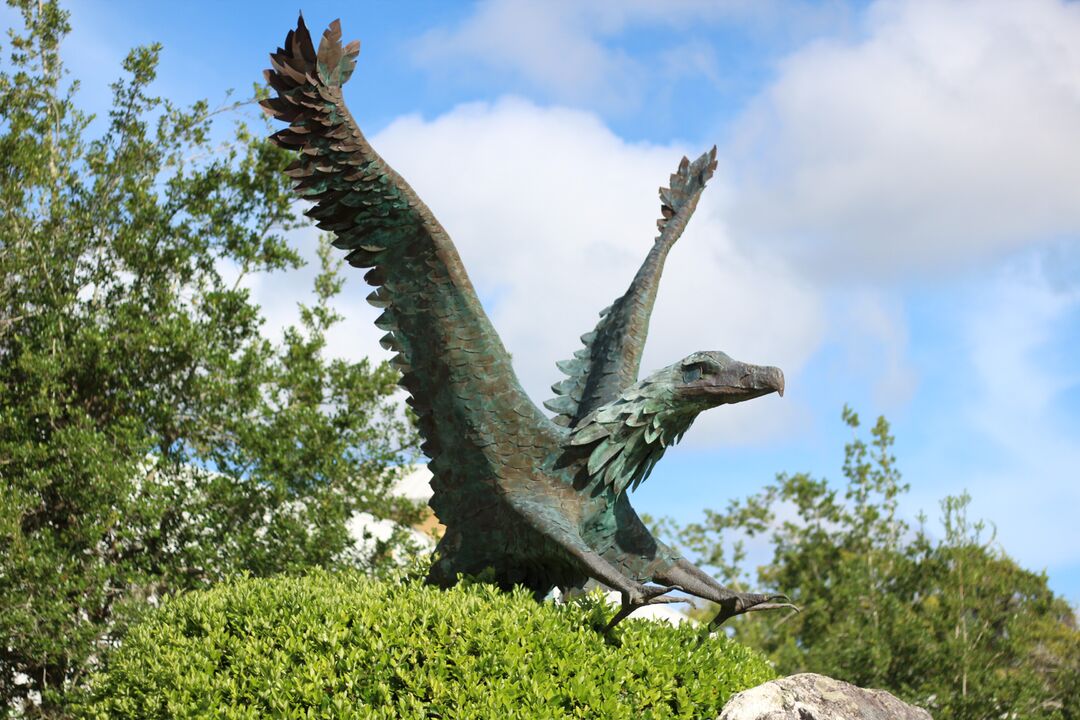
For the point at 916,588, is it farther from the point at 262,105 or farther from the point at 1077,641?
the point at 262,105

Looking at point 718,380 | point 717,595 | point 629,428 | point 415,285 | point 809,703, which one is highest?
point 718,380

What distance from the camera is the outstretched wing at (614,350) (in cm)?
688

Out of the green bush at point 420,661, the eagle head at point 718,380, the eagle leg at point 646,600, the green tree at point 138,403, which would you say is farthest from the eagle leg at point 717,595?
the green tree at point 138,403

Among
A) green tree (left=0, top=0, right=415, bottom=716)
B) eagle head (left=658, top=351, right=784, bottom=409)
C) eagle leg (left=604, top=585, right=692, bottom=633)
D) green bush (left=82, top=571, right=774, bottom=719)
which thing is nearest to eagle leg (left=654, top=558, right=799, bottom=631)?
green bush (left=82, top=571, right=774, bottom=719)

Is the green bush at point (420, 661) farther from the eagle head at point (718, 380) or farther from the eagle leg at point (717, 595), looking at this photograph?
the eagle head at point (718, 380)

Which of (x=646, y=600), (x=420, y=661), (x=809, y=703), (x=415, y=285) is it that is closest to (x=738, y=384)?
(x=646, y=600)

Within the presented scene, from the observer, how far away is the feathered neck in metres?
6.02

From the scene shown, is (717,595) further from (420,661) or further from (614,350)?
(614,350)

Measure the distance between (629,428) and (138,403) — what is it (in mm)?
6257

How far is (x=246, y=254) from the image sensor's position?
1148cm

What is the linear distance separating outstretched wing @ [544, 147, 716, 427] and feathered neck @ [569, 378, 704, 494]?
50cm

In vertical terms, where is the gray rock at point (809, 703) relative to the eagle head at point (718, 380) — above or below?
below

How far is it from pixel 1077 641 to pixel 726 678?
1048 cm

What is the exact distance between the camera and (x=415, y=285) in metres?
6.23
